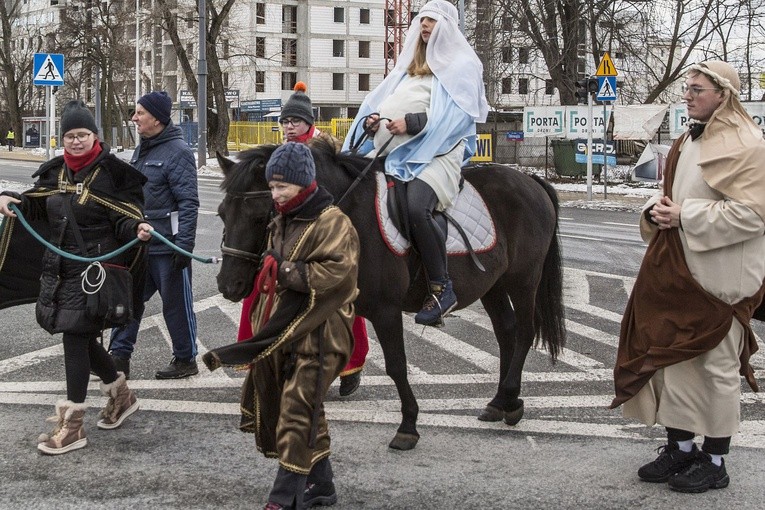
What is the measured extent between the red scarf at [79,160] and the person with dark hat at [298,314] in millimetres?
1694

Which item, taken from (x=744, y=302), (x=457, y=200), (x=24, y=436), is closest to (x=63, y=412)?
(x=24, y=436)

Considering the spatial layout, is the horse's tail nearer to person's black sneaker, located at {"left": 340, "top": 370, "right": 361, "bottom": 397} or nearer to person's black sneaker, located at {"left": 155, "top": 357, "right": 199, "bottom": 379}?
person's black sneaker, located at {"left": 340, "top": 370, "right": 361, "bottom": 397}

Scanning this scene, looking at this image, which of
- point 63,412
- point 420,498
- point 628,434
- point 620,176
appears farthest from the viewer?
point 620,176

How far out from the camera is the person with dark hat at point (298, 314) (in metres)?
4.12

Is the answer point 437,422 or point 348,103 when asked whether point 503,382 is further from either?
point 348,103

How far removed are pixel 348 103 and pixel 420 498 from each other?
3333 inches

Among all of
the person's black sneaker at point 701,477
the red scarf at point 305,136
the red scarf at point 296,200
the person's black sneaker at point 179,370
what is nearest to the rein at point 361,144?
the red scarf at point 305,136

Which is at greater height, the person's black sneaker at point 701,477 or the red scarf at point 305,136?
the red scarf at point 305,136

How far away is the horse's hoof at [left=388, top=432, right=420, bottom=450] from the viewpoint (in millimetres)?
5395

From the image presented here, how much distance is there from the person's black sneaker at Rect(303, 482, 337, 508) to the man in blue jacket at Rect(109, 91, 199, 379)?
2.39 meters

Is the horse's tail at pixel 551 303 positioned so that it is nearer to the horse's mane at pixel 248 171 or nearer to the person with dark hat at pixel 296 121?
the person with dark hat at pixel 296 121

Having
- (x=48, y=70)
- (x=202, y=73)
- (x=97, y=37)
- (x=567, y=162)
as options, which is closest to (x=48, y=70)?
(x=48, y=70)

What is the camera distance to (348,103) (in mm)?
88125

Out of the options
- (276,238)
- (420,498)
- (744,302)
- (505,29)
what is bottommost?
(420,498)
